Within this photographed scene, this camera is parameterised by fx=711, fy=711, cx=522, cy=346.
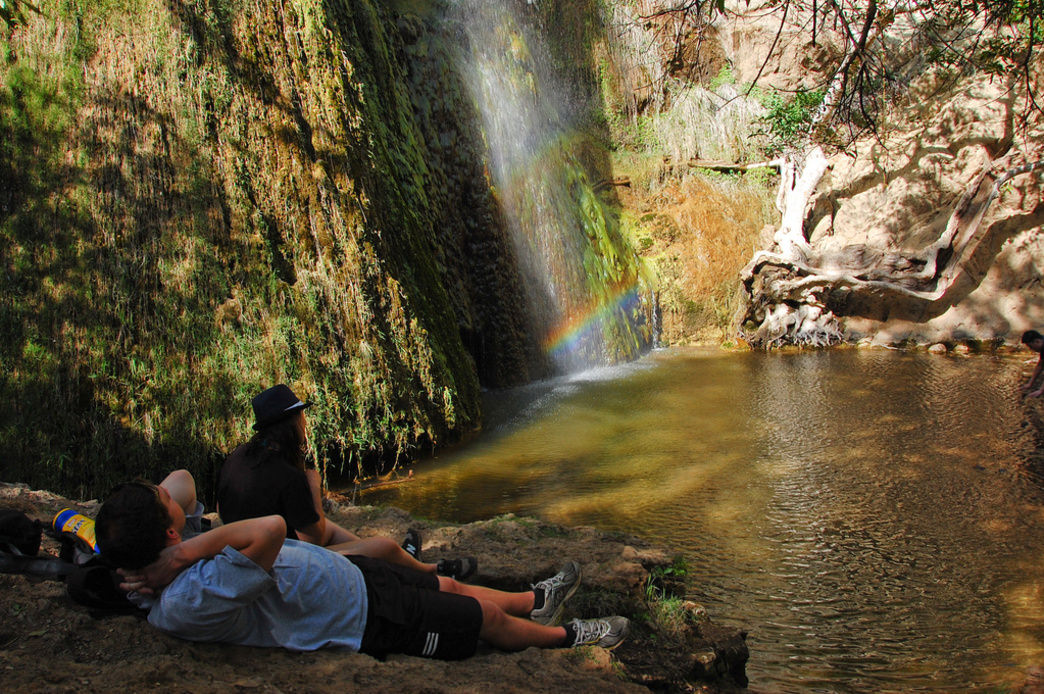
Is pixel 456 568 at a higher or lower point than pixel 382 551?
lower

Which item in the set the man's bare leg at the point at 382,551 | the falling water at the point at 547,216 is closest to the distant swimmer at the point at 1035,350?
the falling water at the point at 547,216

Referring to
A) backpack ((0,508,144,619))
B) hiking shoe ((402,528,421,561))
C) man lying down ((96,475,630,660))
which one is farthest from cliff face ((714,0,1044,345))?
backpack ((0,508,144,619))

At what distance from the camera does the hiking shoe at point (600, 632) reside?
2.84 metres

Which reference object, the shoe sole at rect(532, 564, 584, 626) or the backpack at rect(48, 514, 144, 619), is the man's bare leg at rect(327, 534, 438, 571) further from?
the backpack at rect(48, 514, 144, 619)

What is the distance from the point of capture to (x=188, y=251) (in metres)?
5.65

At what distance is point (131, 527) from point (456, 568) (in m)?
1.46

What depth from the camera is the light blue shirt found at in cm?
232

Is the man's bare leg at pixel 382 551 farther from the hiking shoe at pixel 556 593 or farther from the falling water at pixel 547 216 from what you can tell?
the falling water at pixel 547 216

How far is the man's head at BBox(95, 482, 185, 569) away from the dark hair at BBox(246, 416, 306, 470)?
2.23 ft

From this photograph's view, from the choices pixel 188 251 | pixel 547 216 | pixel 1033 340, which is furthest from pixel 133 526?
pixel 547 216

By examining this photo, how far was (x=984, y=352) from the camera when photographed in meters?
12.1

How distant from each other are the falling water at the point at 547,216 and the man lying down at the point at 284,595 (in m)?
8.14

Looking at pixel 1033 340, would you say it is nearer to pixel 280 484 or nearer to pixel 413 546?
pixel 413 546

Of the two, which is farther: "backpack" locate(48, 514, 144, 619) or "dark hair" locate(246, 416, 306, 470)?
"dark hair" locate(246, 416, 306, 470)
